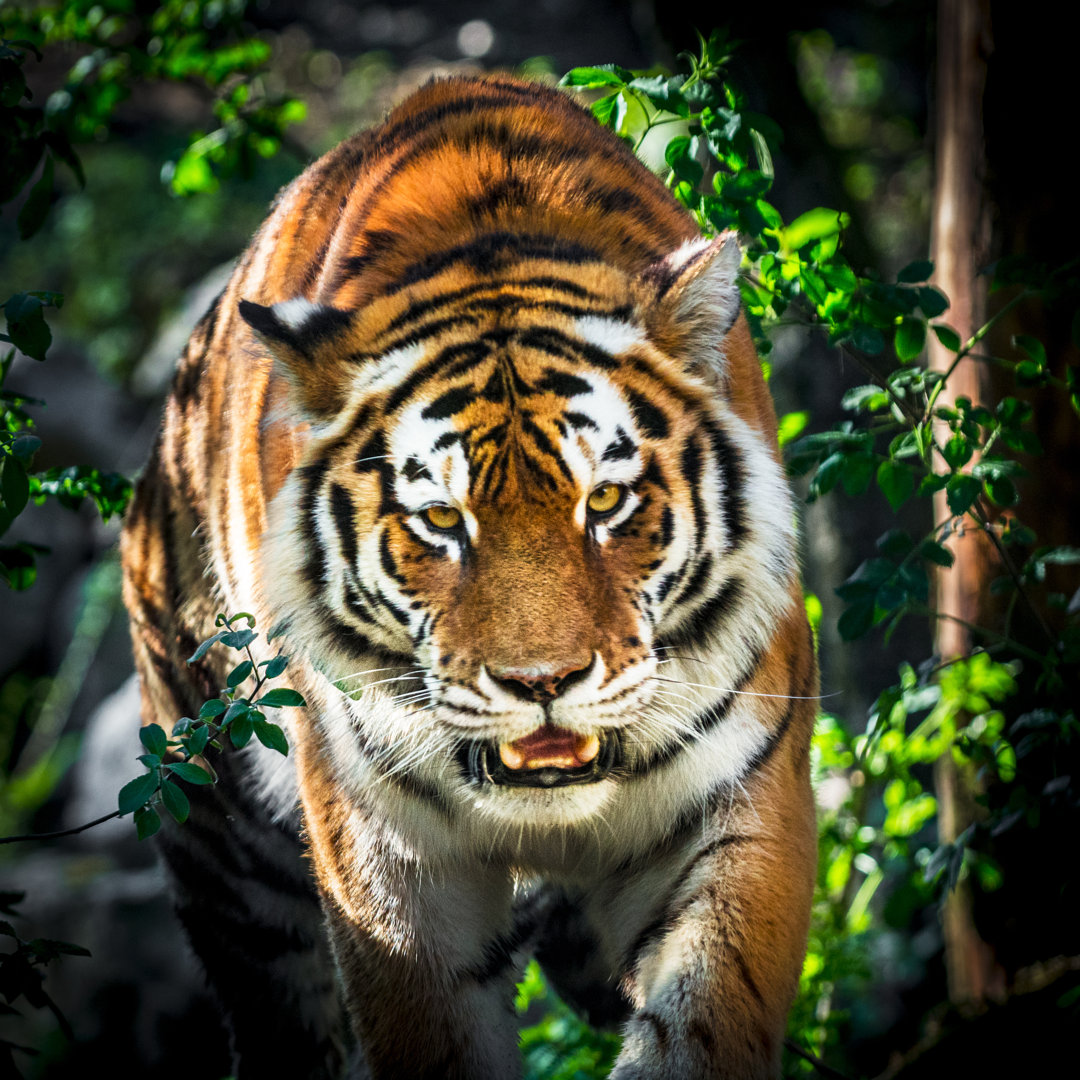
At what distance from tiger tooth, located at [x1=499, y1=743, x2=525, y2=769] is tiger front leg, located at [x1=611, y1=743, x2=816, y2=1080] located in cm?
36

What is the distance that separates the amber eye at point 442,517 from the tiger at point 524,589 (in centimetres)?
1

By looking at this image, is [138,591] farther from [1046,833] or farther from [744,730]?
[1046,833]

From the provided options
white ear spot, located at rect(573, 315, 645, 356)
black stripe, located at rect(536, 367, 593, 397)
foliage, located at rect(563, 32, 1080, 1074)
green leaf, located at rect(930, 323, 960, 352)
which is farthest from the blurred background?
black stripe, located at rect(536, 367, 593, 397)

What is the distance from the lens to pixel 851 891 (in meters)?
4.01

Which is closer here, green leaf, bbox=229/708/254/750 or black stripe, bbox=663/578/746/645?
green leaf, bbox=229/708/254/750

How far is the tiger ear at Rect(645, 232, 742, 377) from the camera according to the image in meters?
1.68

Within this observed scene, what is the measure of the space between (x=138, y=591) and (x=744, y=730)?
159cm

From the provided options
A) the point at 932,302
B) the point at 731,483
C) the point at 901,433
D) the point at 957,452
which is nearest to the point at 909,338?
the point at 932,302

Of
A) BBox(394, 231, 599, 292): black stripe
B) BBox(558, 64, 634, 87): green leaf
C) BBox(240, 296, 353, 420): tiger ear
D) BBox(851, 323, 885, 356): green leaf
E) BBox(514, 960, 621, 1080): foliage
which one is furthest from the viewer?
BBox(514, 960, 621, 1080): foliage

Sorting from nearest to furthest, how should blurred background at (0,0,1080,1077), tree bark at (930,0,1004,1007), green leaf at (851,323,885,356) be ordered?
green leaf at (851,323,885,356), tree bark at (930,0,1004,1007), blurred background at (0,0,1080,1077)

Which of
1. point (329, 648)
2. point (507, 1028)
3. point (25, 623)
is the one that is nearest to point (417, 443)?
point (329, 648)

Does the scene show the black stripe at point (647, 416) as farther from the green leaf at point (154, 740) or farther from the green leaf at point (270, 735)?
the green leaf at point (154, 740)

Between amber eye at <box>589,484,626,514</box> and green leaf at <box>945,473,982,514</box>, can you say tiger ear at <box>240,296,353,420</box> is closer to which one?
amber eye at <box>589,484,626,514</box>

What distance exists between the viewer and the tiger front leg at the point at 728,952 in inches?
65.2
